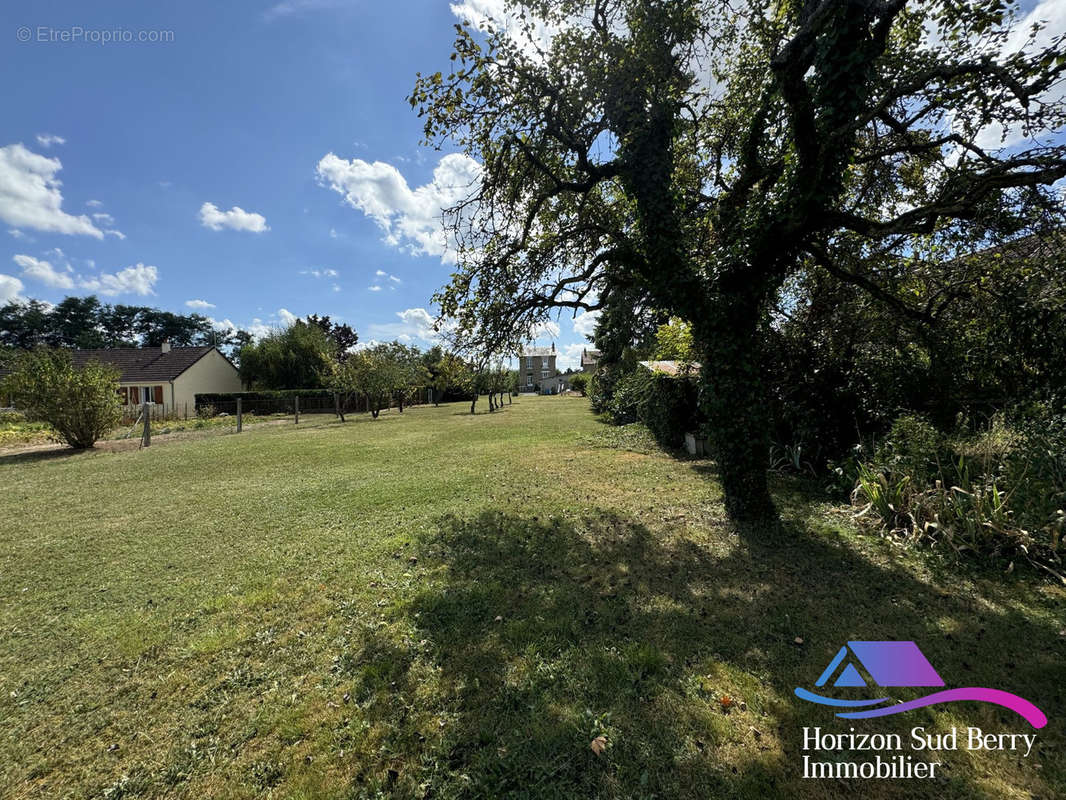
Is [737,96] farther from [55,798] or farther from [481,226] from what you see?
[55,798]

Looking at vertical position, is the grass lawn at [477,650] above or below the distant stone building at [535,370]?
below

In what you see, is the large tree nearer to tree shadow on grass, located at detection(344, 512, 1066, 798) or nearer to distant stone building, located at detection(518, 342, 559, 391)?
tree shadow on grass, located at detection(344, 512, 1066, 798)

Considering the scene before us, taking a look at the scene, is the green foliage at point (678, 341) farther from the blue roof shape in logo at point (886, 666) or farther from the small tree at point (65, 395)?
the small tree at point (65, 395)

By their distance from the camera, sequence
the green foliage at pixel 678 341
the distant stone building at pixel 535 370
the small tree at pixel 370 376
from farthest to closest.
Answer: the distant stone building at pixel 535 370
the small tree at pixel 370 376
the green foliage at pixel 678 341

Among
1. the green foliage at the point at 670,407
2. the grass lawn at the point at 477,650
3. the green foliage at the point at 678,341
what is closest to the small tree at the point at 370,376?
the green foliage at the point at 670,407

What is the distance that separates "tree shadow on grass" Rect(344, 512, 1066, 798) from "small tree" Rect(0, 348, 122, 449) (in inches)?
538

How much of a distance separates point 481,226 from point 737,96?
4588 millimetres

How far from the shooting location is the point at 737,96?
629cm

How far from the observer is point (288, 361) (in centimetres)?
3134

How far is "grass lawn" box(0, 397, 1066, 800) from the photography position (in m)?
1.89

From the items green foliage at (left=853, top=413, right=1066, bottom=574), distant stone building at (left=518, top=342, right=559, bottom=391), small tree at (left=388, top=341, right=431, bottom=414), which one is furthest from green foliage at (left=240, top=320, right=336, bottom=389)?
distant stone building at (left=518, top=342, right=559, bottom=391)

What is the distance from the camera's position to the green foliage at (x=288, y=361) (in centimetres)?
3134

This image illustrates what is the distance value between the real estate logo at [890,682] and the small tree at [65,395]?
16.9 m

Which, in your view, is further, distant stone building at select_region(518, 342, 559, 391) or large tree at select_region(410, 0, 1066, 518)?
distant stone building at select_region(518, 342, 559, 391)
